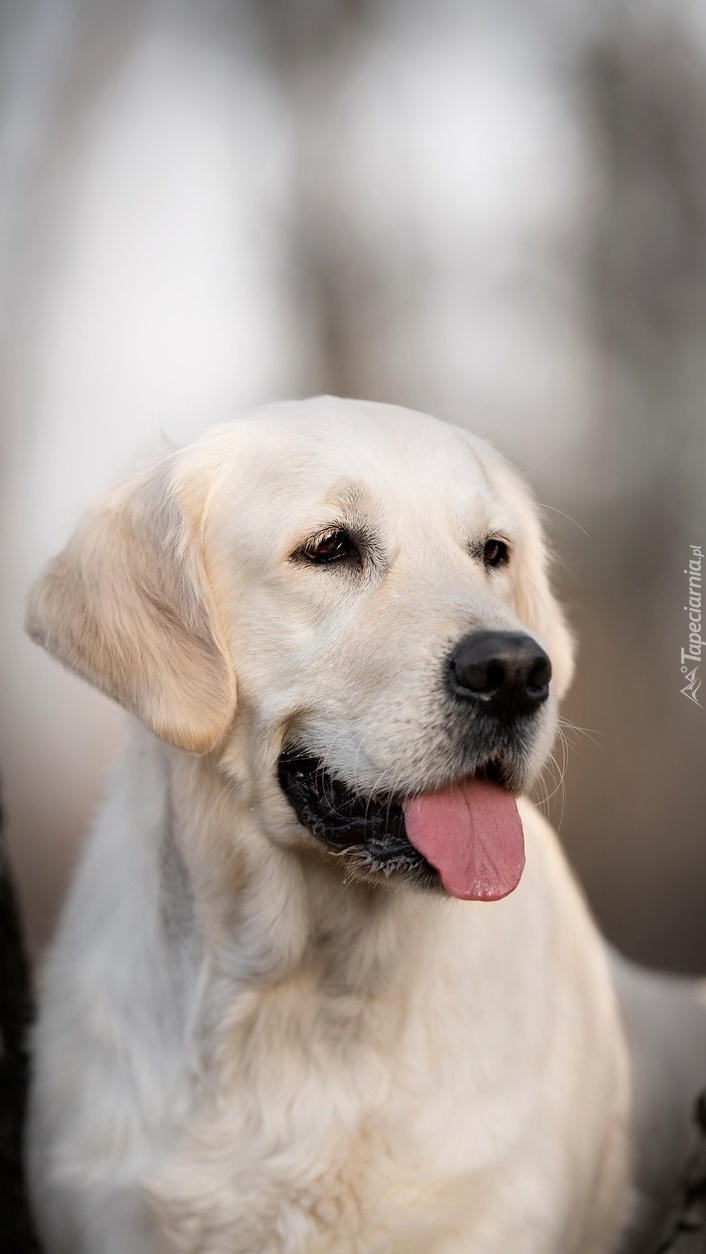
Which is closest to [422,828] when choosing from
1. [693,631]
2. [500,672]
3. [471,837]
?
[471,837]

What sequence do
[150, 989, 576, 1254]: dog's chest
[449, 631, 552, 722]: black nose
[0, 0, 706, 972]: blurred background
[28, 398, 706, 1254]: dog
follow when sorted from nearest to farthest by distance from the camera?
1. [449, 631, 552, 722]: black nose
2. [28, 398, 706, 1254]: dog
3. [150, 989, 576, 1254]: dog's chest
4. [0, 0, 706, 972]: blurred background

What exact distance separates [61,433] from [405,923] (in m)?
1.56

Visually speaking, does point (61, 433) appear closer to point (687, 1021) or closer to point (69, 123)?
point (69, 123)

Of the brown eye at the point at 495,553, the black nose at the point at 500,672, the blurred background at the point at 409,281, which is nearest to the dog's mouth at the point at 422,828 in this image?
the black nose at the point at 500,672

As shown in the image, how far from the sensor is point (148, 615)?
1793 millimetres

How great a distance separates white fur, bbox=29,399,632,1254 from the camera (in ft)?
5.77

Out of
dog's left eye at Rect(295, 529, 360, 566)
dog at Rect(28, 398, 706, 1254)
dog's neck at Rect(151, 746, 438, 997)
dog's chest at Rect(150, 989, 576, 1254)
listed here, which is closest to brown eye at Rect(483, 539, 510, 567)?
dog at Rect(28, 398, 706, 1254)

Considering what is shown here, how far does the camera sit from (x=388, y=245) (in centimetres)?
298

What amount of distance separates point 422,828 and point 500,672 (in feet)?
0.94

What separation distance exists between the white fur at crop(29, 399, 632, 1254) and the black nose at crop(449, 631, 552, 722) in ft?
0.37

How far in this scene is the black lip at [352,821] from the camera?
169 cm

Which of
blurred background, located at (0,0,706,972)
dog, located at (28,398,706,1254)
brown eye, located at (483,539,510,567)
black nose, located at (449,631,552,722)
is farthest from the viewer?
blurred background, located at (0,0,706,972)

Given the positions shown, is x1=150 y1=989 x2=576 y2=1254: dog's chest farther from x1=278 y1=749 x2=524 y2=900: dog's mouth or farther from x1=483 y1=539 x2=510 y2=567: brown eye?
x1=483 y1=539 x2=510 y2=567: brown eye

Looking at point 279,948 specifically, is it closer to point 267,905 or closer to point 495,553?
point 267,905
